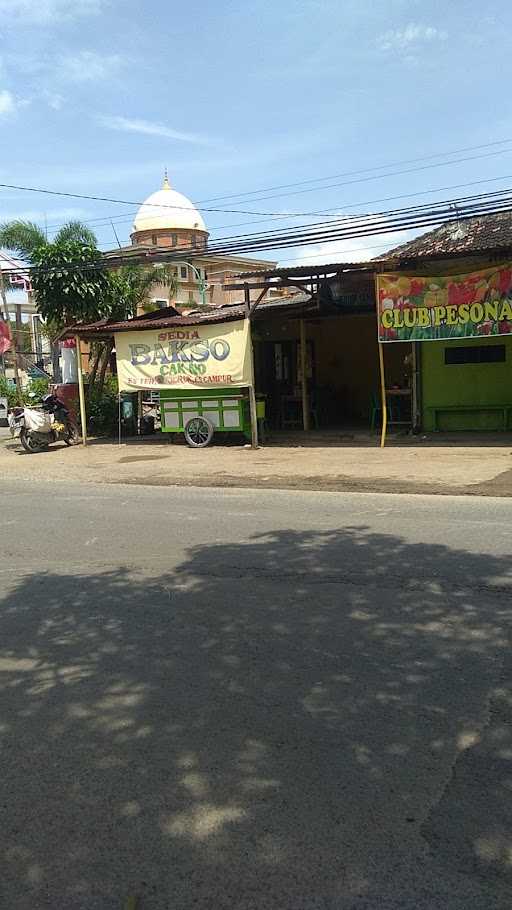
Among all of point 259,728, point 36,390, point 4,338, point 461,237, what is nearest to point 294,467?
point 461,237

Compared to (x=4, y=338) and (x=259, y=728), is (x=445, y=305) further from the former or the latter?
(x=4, y=338)

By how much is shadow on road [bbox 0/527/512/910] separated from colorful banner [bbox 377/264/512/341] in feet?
30.3

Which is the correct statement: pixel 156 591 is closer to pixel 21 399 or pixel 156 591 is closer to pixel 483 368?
pixel 483 368

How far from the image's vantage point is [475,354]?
16797 mm

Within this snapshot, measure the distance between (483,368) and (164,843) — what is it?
1534 cm

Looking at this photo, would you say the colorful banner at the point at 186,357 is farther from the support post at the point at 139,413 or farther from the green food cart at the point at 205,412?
the support post at the point at 139,413

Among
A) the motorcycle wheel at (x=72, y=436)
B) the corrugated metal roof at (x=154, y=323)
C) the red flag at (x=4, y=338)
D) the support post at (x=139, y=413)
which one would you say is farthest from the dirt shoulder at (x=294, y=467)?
the red flag at (x=4, y=338)

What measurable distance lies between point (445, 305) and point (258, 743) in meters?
12.2

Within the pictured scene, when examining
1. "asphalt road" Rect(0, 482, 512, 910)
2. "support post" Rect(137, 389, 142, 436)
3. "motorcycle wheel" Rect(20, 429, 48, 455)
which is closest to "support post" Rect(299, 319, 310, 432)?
"support post" Rect(137, 389, 142, 436)

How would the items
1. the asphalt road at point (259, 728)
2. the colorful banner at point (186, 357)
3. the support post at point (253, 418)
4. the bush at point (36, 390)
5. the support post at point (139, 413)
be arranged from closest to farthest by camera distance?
the asphalt road at point (259, 728)
the support post at point (253, 418)
the colorful banner at point (186, 357)
the support post at point (139, 413)
the bush at point (36, 390)

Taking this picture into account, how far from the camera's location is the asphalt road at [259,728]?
8.36ft

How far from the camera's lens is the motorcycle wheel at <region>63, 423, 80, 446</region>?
1933cm

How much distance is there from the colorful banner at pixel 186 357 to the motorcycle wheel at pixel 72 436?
2.26 metres

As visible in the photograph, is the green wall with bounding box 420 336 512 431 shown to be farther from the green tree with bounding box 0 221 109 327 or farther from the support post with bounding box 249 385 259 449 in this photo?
the green tree with bounding box 0 221 109 327
